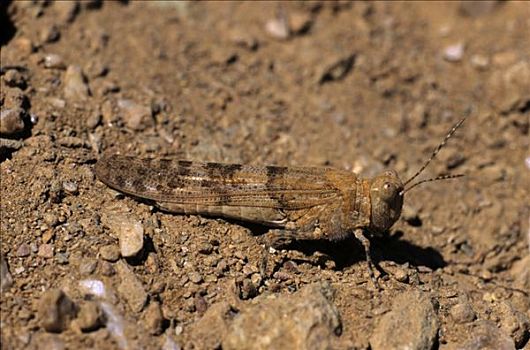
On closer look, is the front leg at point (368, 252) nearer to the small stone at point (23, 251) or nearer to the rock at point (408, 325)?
the rock at point (408, 325)

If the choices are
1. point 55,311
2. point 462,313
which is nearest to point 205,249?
point 55,311

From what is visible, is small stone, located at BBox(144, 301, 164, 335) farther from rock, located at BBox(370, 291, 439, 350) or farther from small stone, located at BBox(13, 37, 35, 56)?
small stone, located at BBox(13, 37, 35, 56)

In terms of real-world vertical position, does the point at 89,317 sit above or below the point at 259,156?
below

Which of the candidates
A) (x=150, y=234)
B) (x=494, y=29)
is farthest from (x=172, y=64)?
(x=494, y=29)

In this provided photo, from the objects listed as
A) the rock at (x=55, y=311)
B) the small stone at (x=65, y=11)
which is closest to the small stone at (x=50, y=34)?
the small stone at (x=65, y=11)

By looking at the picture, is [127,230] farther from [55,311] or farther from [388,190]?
[388,190]

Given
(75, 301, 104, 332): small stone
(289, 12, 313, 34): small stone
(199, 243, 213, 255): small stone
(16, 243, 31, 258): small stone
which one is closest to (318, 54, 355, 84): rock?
(289, 12, 313, 34): small stone
